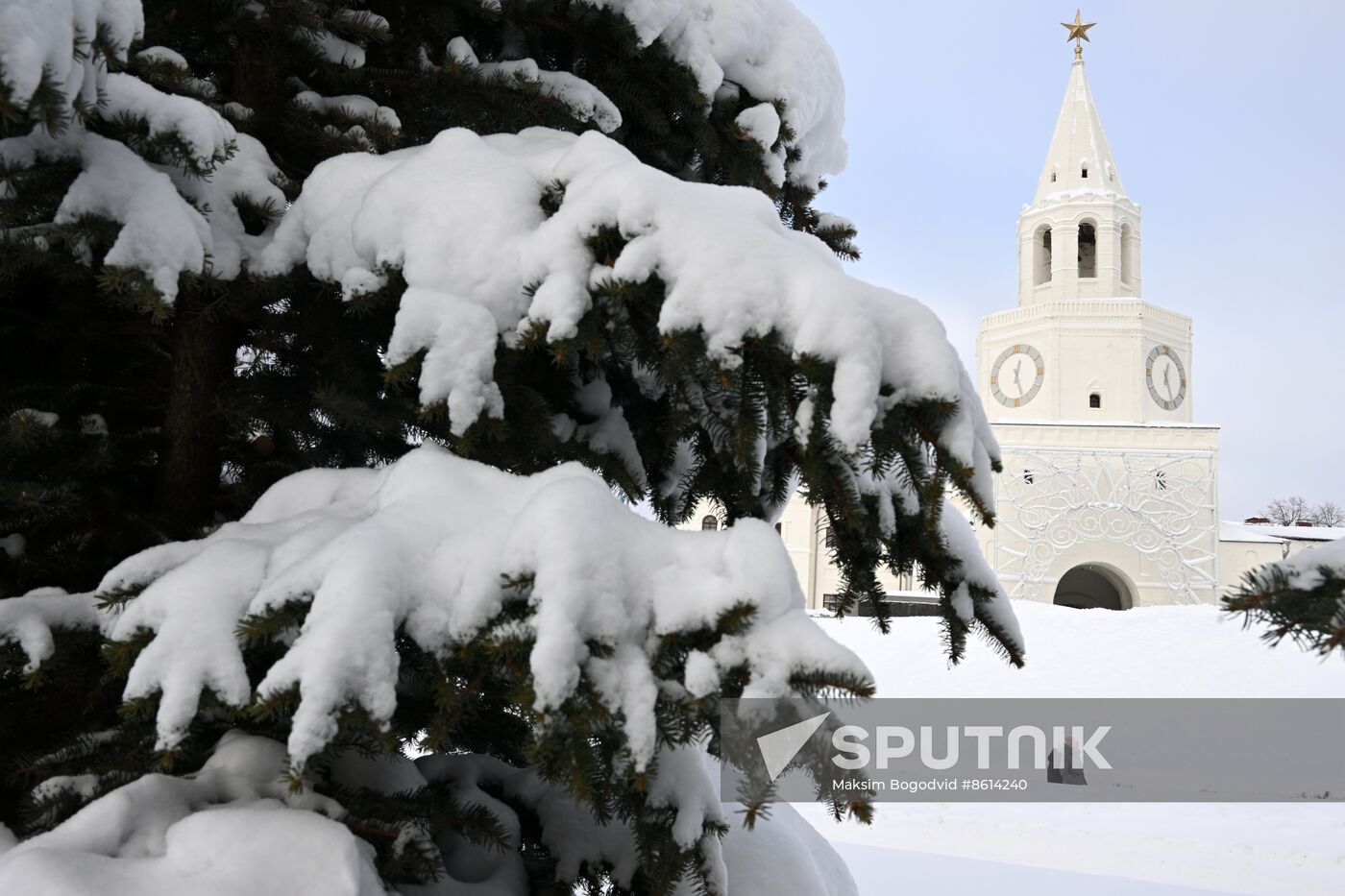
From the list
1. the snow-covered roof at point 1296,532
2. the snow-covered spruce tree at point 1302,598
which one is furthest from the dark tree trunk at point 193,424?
the snow-covered roof at point 1296,532

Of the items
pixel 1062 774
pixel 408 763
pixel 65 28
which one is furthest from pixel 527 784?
pixel 1062 774

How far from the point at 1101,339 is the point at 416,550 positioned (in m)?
29.2

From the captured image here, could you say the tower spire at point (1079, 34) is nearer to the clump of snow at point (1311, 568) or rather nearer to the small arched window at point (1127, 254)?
the small arched window at point (1127, 254)

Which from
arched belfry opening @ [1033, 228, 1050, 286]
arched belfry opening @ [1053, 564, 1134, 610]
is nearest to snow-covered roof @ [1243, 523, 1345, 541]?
arched belfry opening @ [1053, 564, 1134, 610]

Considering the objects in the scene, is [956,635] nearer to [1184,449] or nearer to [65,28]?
[65,28]

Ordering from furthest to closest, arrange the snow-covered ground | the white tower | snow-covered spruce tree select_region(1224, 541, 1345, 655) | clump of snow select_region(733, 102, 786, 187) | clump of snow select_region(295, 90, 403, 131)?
the white tower → the snow-covered ground → clump of snow select_region(733, 102, 786, 187) → clump of snow select_region(295, 90, 403, 131) → snow-covered spruce tree select_region(1224, 541, 1345, 655)

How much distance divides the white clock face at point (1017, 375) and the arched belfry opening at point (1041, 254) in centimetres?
277

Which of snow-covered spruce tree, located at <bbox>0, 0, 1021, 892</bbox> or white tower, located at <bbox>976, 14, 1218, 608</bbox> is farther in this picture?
white tower, located at <bbox>976, 14, 1218, 608</bbox>

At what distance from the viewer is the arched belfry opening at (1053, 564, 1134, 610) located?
28.2 m

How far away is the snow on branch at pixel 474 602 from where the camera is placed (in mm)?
1513

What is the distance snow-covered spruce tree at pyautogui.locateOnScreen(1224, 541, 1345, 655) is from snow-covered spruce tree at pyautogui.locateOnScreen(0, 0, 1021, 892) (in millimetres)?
521

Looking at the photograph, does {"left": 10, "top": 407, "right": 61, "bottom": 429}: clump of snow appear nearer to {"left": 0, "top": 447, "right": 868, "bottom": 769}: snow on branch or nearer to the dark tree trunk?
the dark tree trunk

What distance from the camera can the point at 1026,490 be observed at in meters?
25.1

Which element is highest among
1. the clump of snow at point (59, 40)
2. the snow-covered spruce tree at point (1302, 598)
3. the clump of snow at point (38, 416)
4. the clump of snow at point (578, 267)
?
the clump of snow at point (59, 40)
